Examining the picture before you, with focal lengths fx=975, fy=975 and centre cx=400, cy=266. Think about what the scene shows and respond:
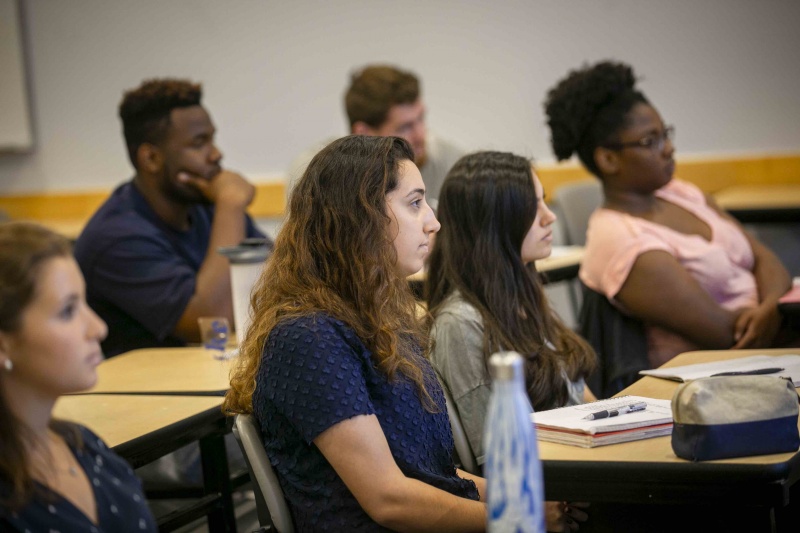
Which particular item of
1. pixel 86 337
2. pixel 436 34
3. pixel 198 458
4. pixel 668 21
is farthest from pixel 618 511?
pixel 436 34

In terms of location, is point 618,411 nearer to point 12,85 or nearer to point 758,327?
point 758,327

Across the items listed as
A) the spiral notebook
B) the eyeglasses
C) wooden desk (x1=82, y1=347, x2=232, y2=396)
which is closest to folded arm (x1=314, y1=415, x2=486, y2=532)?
the spiral notebook

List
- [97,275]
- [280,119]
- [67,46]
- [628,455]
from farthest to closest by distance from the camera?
[67,46] < [280,119] < [97,275] < [628,455]

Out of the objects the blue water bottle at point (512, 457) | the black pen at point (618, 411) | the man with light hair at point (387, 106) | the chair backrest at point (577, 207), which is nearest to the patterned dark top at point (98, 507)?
the blue water bottle at point (512, 457)

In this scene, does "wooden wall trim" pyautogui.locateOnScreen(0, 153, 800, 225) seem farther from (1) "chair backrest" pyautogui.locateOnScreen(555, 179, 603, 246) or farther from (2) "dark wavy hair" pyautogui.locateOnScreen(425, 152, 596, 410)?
(2) "dark wavy hair" pyautogui.locateOnScreen(425, 152, 596, 410)

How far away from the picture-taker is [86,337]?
1074mm

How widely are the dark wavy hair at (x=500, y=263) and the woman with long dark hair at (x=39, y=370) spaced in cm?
104

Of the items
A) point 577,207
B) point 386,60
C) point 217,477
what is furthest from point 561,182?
point 217,477

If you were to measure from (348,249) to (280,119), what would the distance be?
412 cm

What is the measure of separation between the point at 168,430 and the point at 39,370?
0.88 meters

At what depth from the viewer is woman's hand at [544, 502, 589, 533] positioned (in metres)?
1.72

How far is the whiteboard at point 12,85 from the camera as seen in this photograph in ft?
19.3

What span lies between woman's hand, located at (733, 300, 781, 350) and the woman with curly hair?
1278mm

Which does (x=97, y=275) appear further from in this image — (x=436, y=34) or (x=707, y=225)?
(x=436, y=34)
